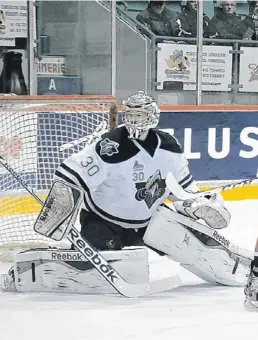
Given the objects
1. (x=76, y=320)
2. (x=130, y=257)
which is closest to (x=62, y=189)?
(x=130, y=257)

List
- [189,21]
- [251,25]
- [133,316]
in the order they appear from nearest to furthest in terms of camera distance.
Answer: [133,316] → [189,21] → [251,25]

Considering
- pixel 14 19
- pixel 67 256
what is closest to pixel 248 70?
pixel 14 19

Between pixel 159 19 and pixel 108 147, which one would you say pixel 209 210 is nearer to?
pixel 108 147

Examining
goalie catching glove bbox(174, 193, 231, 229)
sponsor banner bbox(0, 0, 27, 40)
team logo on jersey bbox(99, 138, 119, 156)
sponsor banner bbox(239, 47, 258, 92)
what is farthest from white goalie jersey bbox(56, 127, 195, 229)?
sponsor banner bbox(239, 47, 258, 92)

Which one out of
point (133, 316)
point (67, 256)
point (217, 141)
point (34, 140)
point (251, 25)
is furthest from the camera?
point (251, 25)

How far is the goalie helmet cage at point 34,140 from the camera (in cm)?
427

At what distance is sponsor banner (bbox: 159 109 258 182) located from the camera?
5895 mm

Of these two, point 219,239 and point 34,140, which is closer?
point 219,239

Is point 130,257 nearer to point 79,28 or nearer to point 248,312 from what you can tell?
point 248,312

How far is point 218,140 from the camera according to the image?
6.00m

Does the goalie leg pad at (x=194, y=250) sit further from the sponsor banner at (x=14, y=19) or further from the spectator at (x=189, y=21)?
the spectator at (x=189, y=21)

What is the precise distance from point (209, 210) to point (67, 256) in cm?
51

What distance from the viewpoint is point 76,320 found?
2.85 m

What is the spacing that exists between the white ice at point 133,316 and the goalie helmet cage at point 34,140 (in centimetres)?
97
